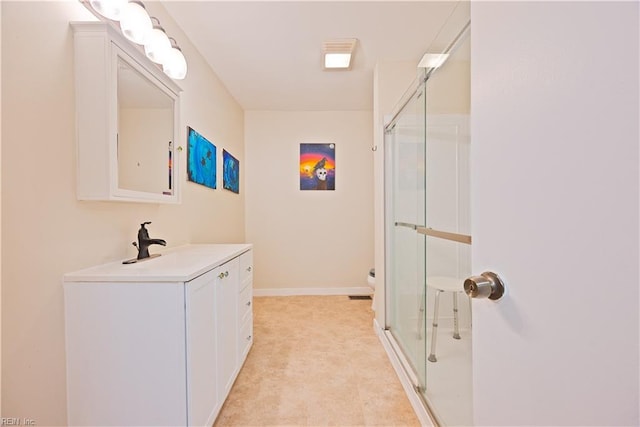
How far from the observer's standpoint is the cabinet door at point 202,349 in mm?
1128

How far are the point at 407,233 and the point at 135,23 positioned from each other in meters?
1.95

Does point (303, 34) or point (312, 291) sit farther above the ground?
point (303, 34)

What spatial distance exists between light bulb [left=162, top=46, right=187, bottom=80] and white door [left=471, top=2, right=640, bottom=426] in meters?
1.49

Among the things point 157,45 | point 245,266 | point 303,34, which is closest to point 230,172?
point 245,266

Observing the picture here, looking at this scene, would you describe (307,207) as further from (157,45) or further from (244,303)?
(157,45)

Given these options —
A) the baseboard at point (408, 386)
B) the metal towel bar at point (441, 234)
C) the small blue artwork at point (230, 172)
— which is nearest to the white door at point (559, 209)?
the metal towel bar at point (441, 234)

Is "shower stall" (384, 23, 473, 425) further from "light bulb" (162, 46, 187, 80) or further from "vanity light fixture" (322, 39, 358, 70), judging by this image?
"light bulb" (162, 46, 187, 80)

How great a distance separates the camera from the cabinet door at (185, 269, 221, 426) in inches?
44.4

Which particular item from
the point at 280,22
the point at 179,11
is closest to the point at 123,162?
the point at 179,11

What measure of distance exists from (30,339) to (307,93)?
2.93 metres

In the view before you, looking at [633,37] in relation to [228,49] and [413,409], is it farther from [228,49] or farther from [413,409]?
[228,49]

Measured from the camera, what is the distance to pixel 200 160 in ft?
7.41

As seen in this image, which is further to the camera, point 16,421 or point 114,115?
point 114,115

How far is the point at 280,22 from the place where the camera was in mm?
1951
